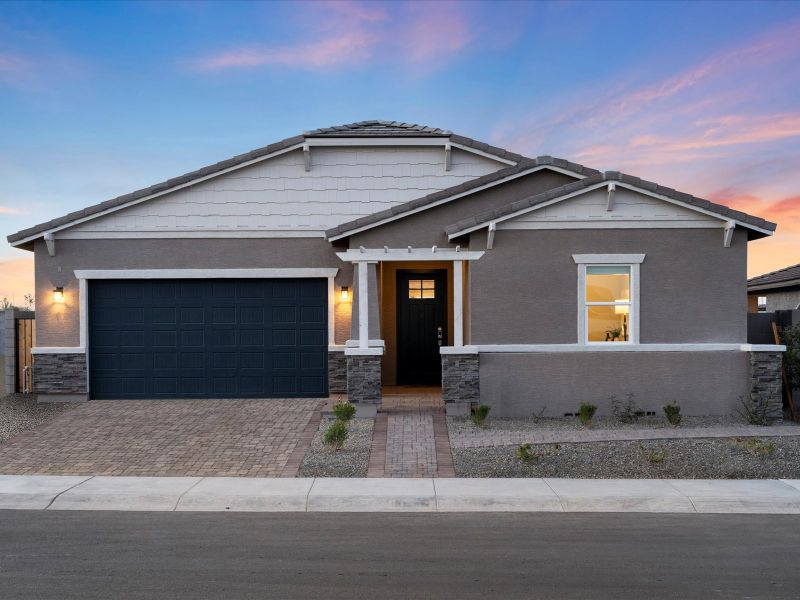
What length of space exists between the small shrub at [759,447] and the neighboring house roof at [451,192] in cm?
609

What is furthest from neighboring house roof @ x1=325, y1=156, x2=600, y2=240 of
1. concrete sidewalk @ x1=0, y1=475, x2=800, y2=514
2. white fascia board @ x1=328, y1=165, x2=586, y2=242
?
concrete sidewalk @ x1=0, y1=475, x2=800, y2=514

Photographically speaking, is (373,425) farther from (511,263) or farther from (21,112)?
(21,112)

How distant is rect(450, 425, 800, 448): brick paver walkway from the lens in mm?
10000

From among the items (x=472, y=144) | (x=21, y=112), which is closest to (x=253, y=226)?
(x=472, y=144)

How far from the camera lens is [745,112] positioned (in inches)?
631

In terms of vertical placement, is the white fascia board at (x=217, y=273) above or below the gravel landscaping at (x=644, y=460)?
above

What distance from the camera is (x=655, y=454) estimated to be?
8.93m

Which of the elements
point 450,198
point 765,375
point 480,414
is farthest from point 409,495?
point 765,375

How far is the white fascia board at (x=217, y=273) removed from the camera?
45.5 ft

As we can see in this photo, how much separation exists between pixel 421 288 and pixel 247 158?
4926mm

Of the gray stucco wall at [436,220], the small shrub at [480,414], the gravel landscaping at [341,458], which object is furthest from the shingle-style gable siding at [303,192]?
the small shrub at [480,414]

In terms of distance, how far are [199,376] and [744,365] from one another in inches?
436

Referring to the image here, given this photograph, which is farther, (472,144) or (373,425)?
(472,144)

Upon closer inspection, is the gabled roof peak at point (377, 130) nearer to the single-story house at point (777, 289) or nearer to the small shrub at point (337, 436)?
the small shrub at point (337, 436)
